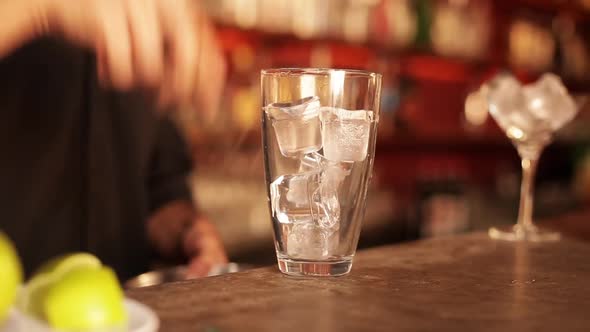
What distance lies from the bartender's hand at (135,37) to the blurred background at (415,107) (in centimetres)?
54

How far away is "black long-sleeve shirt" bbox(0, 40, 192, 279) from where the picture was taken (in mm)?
1777

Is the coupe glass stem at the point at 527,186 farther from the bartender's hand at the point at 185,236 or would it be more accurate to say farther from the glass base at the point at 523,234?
the bartender's hand at the point at 185,236

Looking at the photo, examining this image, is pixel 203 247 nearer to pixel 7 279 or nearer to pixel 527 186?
pixel 527 186

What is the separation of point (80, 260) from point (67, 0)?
131 centimetres

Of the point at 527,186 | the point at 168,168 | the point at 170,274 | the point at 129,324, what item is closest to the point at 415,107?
the point at 168,168

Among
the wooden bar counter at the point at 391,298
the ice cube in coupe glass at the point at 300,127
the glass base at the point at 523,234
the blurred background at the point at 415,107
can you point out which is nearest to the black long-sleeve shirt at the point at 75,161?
the blurred background at the point at 415,107

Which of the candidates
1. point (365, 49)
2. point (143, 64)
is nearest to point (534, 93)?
point (143, 64)

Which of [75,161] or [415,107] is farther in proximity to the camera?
[415,107]

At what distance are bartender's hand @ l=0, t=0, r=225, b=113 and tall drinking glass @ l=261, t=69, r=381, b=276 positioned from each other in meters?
1.01

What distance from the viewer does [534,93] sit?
1362mm

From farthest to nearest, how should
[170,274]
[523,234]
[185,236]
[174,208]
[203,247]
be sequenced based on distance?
[174,208], [185,236], [203,247], [170,274], [523,234]

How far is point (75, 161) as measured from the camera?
1868 millimetres

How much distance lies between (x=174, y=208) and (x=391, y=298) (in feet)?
4.24

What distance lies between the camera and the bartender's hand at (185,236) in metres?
1.66
